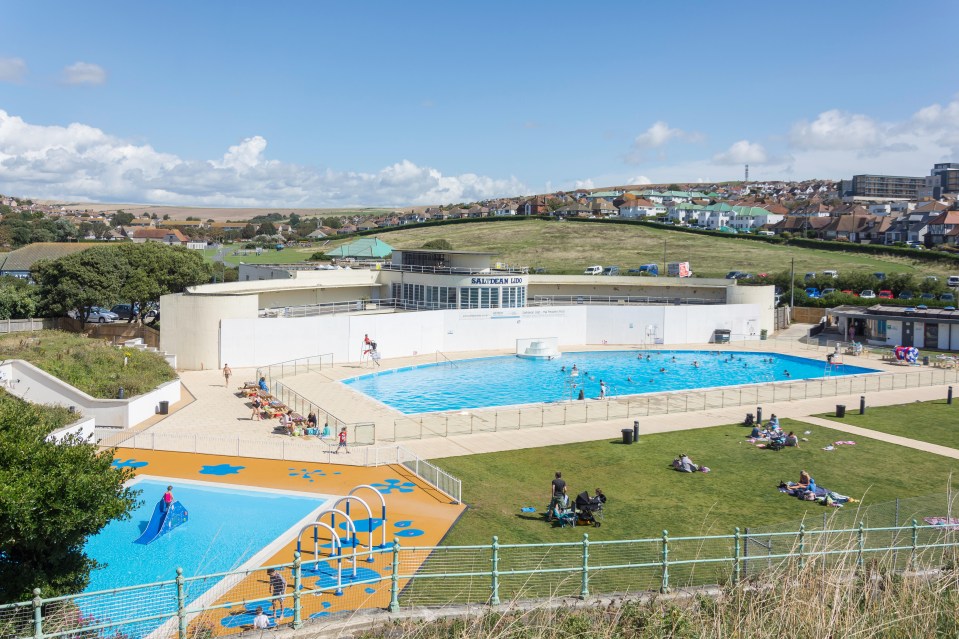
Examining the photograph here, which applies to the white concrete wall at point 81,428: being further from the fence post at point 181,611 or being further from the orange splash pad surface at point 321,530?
the fence post at point 181,611

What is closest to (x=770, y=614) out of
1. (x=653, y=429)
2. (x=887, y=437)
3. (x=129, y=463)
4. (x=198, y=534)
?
(x=198, y=534)

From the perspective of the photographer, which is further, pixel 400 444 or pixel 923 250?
pixel 923 250

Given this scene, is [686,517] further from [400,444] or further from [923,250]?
[923,250]

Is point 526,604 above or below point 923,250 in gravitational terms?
below

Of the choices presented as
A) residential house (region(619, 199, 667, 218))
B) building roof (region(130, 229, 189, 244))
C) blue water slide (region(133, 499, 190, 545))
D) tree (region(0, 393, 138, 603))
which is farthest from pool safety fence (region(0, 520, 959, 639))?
residential house (region(619, 199, 667, 218))

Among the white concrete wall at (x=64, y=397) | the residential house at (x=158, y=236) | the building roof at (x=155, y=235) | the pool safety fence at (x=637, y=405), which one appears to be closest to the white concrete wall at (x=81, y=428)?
the white concrete wall at (x=64, y=397)

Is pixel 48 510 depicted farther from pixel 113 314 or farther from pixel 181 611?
pixel 113 314

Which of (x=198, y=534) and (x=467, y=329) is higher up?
(x=467, y=329)

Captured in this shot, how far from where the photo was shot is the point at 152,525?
17.0m

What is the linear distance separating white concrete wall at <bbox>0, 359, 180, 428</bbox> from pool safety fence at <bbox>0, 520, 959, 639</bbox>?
42.5ft

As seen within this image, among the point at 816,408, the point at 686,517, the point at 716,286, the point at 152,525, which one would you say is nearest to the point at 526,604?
the point at 686,517

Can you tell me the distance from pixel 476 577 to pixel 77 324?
130ft

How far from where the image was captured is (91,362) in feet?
98.6

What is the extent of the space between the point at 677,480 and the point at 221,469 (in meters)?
13.5
